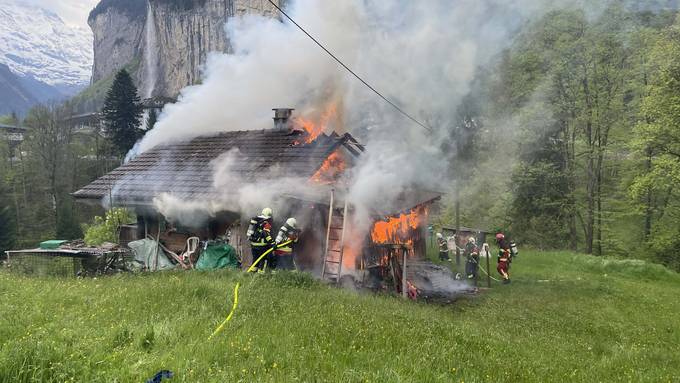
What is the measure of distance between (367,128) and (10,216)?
2827 cm

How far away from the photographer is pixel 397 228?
48.3 feet

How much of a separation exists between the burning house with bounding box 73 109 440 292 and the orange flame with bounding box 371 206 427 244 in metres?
0.03

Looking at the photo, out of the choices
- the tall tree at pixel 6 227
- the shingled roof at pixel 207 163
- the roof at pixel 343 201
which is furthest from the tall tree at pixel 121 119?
the roof at pixel 343 201

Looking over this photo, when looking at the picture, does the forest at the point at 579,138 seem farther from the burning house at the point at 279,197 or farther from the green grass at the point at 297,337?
the green grass at the point at 297,337

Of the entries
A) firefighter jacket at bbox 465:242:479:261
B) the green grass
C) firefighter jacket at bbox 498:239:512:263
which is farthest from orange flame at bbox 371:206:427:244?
firefighter jacket at bbox 498:239:512:263

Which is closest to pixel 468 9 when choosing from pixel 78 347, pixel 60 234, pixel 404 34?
pixel 404 34

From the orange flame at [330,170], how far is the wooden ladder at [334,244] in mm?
1240

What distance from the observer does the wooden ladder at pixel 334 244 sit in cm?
1197

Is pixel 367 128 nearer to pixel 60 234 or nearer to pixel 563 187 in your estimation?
pixel 563 187

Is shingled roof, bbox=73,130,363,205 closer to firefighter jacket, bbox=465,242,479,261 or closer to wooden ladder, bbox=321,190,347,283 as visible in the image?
wooden ladder, bbox=321,190,347,283

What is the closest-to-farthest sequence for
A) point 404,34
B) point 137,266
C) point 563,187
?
point 137,266 < point 404,34 < point 563,187

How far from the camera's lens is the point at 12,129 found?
58188 mm

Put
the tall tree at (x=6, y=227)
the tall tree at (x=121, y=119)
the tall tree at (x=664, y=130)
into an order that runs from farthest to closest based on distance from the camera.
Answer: the tall tree at (x=121, y=119)
the tall tree at (x=6, y=227)
the tall tree at (x=664, y=130)

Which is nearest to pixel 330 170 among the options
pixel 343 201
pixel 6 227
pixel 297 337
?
pixel 343 201
